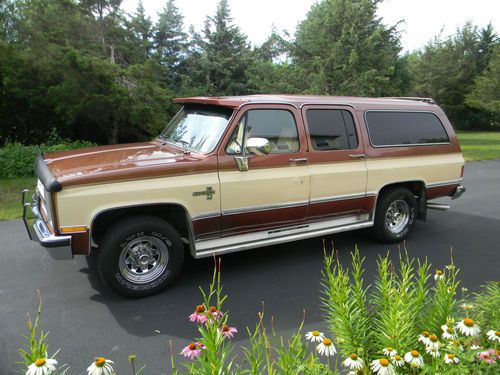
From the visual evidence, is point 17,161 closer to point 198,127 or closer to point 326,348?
point 198,127

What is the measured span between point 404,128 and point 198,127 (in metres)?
3.10

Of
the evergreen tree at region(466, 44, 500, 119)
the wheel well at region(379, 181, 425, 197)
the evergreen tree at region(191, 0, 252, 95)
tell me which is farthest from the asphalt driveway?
the evergreen tree at region(466, 44, 500, 119)

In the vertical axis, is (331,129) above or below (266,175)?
above

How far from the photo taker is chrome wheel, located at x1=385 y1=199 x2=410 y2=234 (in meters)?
6.06

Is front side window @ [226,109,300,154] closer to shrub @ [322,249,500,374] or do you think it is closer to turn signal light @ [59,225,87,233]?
turn signal light @ [59,225,87,233]

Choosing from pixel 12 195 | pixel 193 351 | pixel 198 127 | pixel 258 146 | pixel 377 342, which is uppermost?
pixel 198 127

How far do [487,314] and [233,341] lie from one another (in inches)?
78.3

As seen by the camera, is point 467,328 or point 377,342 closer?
point 467,328

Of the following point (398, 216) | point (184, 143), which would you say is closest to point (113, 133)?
point (184, 143)

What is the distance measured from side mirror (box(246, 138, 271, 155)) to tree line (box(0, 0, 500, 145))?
8.88m

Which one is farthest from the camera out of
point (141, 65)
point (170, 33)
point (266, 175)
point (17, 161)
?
point (170, 33)

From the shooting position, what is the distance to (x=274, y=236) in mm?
4953

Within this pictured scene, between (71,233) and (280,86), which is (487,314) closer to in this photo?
(71,233)

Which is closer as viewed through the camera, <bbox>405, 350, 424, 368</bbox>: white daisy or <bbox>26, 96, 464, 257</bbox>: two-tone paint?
<bbox>405, 350, 424, 368</bbox>: white daisy
